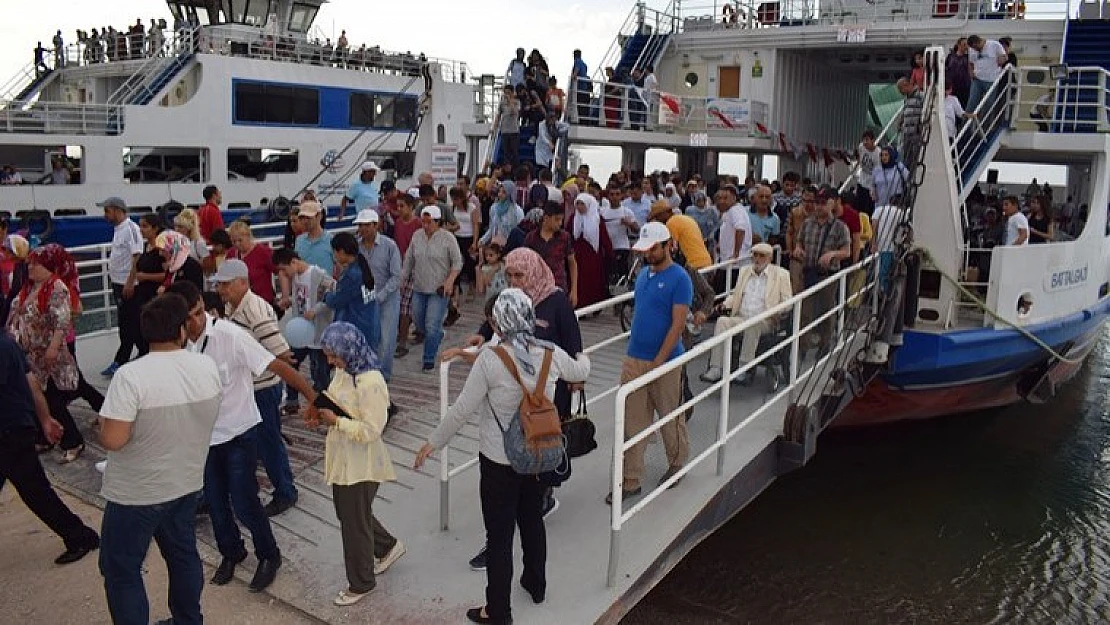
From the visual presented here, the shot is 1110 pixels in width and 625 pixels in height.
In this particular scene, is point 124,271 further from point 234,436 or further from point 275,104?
point 275,104

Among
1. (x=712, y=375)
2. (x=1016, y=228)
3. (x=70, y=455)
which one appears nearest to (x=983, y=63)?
(x=1016, y=228)

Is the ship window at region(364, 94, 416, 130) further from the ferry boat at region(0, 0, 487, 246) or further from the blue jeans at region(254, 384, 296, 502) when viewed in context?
the blue jeans at region(254, 384, 296, 502)

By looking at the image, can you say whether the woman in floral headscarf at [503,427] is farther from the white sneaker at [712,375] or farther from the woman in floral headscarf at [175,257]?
the woman in floral headscarf at [175,257]

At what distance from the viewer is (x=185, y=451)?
146 inches

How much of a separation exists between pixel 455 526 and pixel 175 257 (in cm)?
337

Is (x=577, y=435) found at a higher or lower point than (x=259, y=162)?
lower

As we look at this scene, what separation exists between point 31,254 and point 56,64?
18.2 meters

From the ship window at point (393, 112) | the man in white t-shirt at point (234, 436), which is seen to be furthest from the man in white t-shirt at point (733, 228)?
the ship window at point (393, 112)

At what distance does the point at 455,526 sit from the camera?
17.1ft

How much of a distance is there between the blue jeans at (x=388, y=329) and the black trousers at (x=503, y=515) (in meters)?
3.71

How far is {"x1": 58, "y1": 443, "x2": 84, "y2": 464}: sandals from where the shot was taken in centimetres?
650

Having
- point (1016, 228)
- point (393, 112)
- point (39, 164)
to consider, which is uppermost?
point (393, 112)

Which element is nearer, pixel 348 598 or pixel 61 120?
pixel 348 598

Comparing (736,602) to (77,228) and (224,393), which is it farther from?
(77,228)
